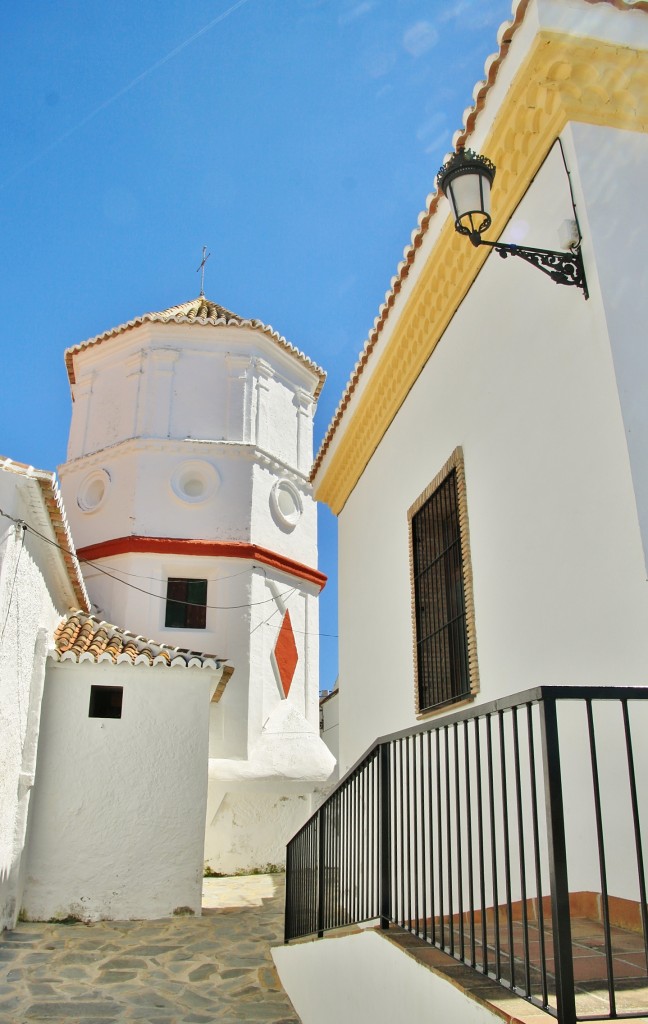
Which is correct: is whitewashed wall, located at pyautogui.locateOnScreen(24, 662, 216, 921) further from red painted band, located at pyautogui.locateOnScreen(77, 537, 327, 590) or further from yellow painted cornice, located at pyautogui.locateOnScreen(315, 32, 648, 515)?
yellow painted cornice, located at pyautogui.locateOnScreen(315, 32, 648, 515)

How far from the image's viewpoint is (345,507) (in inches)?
367

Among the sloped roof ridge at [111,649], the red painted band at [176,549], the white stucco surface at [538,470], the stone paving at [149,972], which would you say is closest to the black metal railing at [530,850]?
the white stucco surface at [538,470]

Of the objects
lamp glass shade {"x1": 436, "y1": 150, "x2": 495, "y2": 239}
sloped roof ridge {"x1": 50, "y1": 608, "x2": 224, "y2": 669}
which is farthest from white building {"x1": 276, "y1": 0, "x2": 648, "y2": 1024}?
sloped roof ridge {"x1": 50, "y1": 608, "x2": 224, "y2": 669}

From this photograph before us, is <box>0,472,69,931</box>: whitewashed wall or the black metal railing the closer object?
the black metal railing

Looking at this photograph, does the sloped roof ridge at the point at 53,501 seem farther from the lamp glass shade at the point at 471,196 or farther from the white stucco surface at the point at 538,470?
the lamp glass shade at the point at 471,196

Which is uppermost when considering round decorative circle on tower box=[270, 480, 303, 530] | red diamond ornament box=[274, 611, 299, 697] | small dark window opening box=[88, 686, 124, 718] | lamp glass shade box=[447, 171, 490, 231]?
round decorative circle on tower box=[270, 480, 303, 530]

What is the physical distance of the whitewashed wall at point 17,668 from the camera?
302 inches

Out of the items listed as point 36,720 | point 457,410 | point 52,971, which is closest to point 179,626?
point 36,720

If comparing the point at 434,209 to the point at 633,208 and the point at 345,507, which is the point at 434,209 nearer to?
the point at 633,208

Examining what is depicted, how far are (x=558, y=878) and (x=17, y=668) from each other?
728 cm

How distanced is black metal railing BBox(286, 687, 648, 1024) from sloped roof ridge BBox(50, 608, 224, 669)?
458 centimetres

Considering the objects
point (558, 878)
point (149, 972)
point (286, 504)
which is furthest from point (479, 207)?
point (286, 504)

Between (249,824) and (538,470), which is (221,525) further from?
(538,470)

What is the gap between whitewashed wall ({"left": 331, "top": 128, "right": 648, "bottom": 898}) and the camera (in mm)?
3768
